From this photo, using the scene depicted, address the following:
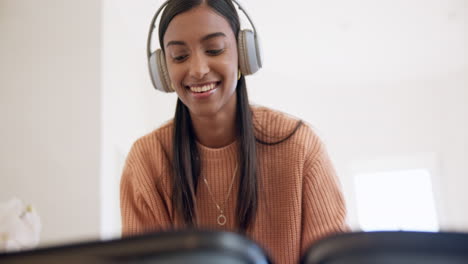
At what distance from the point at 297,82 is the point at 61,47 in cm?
313

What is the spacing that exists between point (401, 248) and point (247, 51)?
827mm

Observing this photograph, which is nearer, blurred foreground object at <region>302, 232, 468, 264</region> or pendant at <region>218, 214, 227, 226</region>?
blurred foreground object at <region>302, 232, 468, 264</region>

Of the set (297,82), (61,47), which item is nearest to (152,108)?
(61,47)

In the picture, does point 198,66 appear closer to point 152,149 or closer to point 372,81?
point 152,149

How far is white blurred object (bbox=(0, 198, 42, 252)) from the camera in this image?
3.44 feet

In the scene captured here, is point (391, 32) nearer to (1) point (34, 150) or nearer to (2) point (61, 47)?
(2) point (61, 47)

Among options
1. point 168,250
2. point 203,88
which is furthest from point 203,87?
point 168,250

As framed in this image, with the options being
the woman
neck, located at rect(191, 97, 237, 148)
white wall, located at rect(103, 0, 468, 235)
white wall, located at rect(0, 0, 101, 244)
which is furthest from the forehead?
white wall, located at rect(103, 0, 468, 235)

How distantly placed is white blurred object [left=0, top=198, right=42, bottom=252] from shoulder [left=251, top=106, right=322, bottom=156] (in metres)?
0.58

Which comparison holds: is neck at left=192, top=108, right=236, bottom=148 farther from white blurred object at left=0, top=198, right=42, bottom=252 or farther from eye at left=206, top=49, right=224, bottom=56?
white blurred object at left=0, top=198, right=42, bottom=252

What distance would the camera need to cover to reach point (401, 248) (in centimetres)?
24

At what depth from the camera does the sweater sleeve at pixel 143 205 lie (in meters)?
0.99

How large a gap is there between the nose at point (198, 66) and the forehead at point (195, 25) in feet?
0.13

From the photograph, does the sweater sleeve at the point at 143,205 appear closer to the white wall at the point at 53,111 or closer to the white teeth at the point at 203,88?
the white teeth at the point at 203,88
